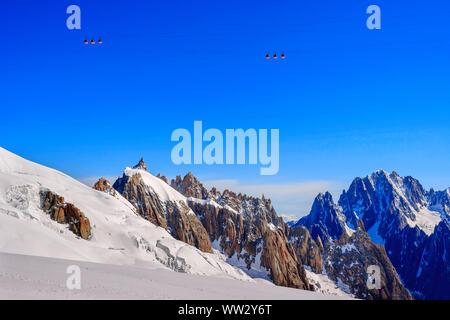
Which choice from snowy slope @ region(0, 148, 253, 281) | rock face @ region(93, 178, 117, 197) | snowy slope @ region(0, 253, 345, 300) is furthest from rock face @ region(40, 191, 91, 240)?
rock face @ region(93, 178, 117, 197)

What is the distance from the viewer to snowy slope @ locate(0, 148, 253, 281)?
59878mm

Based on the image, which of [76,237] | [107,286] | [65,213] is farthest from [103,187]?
[107,286]

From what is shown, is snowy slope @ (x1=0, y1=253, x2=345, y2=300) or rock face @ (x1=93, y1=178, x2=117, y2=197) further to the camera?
rock face @ (x1=93, y1=178, x2=117, y2=197)

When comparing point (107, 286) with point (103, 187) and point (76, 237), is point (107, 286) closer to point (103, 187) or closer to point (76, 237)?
point (76, 237)

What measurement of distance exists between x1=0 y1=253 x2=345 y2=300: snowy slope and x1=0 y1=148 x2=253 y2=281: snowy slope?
24.8m

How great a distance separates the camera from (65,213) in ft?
294

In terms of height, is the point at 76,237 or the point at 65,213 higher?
the point at 65,213

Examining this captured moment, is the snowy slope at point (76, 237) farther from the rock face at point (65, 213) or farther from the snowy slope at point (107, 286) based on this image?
the snowy slope at point (107, 286)

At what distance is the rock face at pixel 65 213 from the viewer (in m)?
88.2

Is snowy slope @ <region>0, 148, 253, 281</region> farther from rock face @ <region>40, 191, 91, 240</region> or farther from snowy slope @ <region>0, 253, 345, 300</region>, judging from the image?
snowy slope @ <region>0, 253, 345, 300</region>

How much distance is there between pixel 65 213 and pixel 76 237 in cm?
766
